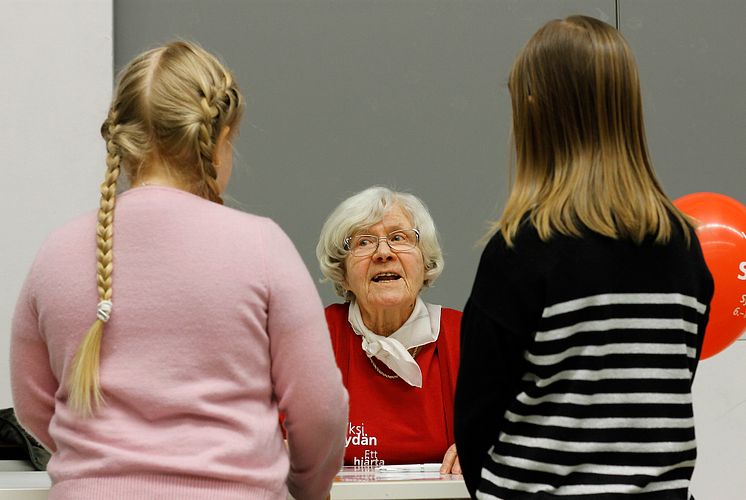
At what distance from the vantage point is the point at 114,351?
1.36 metres

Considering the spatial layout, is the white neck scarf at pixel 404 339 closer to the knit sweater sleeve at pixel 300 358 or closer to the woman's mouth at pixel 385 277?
the woman's mouth at pixel 385 277

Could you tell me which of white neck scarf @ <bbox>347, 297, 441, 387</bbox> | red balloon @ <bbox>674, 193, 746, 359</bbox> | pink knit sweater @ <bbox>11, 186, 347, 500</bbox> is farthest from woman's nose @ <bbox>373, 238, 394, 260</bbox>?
pink knit sweater @ <bbox>11, 186, 347, 500</bbox>

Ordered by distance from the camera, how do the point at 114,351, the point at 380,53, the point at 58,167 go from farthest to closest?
the point at 380,53 < the point at 58,167 < the point at 114,351

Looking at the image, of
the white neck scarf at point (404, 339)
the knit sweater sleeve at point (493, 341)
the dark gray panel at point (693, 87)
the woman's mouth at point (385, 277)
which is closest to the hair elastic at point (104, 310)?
the knit sweater sleeve at point (493, 341)

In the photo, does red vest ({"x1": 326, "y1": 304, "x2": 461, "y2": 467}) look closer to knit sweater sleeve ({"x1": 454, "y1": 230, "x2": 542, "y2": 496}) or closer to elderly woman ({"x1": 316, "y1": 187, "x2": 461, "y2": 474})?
elderly woman ({"x1": 316, "y1": 187, "x2": 461, "y2": 474})

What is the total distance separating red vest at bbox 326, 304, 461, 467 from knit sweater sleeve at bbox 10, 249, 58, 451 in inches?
51.8

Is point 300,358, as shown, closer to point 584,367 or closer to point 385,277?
Result: point 584,367

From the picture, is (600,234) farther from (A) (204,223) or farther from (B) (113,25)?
(B) (113,25)

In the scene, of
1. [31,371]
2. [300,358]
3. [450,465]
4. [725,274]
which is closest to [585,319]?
[300,358]

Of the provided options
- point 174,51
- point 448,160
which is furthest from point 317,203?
point 174,51

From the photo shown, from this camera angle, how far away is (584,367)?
55.3 inches

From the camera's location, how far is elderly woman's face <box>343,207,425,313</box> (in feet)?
9.91

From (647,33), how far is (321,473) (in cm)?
284

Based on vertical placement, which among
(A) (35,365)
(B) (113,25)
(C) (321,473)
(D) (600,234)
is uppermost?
(B) (113,25)
